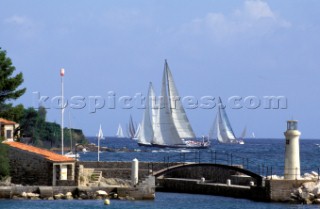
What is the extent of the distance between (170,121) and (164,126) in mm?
3252

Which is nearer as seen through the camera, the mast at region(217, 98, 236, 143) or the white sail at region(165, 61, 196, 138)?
the white sail at region(165, 61, 196, 138)

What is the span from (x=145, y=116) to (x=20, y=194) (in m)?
80.9

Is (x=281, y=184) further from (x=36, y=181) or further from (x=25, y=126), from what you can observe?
(x=25, y=126)

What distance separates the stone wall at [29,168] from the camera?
55.4 meters

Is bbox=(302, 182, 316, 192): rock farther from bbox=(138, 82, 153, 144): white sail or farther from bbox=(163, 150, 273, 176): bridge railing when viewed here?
bbox=(138, 82, 153, 144): white sail

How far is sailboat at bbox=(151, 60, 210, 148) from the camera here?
393 ft

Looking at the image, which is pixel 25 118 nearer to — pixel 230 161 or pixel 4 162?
pixel 230 161

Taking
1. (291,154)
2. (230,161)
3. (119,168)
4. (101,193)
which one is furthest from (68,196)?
(230,161)

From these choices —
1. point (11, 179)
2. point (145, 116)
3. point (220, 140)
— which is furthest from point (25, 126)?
point (11, 179)

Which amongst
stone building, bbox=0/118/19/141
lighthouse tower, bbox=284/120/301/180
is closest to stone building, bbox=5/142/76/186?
stone building, bbox=0/118/19/141

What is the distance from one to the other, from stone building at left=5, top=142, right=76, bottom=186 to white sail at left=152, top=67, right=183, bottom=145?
64460 millimetres

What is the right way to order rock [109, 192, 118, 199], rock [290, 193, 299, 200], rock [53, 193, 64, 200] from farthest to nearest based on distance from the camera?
1. rock [109, 192, 118, 199]
2. rock [53, 193, 64, 200]
3. rock [290, 193, 299, 200]

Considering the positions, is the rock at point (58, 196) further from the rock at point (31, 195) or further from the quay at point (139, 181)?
the rock at point (31, 195)

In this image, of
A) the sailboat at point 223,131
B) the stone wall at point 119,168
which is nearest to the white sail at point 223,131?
the sailboat at point 223,131
